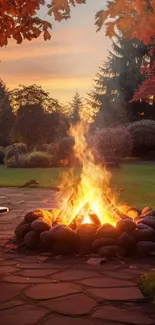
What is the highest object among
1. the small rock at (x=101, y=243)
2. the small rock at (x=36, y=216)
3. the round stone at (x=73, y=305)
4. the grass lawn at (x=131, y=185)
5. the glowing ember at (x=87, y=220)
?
the small rock at (x=36, y=216)

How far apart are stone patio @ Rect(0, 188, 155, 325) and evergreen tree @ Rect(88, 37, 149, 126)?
144 feet

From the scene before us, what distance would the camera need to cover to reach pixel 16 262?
6.50 metres

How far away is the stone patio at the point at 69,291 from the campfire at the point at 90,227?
10.6 inches

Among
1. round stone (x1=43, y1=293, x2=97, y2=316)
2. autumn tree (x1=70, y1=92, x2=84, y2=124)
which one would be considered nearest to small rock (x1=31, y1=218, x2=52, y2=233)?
round stone (x1=43, y1=293, x2=97, y2=316)

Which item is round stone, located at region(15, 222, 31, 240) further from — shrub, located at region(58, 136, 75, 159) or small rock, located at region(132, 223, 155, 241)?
shrub, located at region(58, 136, 75, 159)

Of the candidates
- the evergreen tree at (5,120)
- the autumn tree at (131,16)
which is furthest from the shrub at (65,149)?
the autumn tree at (131,16)

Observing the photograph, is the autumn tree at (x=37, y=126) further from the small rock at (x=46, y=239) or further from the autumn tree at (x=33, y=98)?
the small rock at (x=46, y=239)

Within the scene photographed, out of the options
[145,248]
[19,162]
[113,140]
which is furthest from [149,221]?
[113,140]

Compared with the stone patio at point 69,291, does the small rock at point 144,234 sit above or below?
above

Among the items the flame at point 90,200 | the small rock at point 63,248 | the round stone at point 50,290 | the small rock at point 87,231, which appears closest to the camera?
the round stone at point 50,290

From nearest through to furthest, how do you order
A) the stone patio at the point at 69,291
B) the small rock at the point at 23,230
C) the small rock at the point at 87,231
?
the stone patio at the point at 69,291 → the small rock at the point at 87,231 → the small rock at the point at 23,230

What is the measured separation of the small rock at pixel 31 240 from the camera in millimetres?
7293

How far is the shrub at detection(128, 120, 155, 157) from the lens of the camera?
35312mm

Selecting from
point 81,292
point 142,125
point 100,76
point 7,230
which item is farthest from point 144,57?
point 81,292
